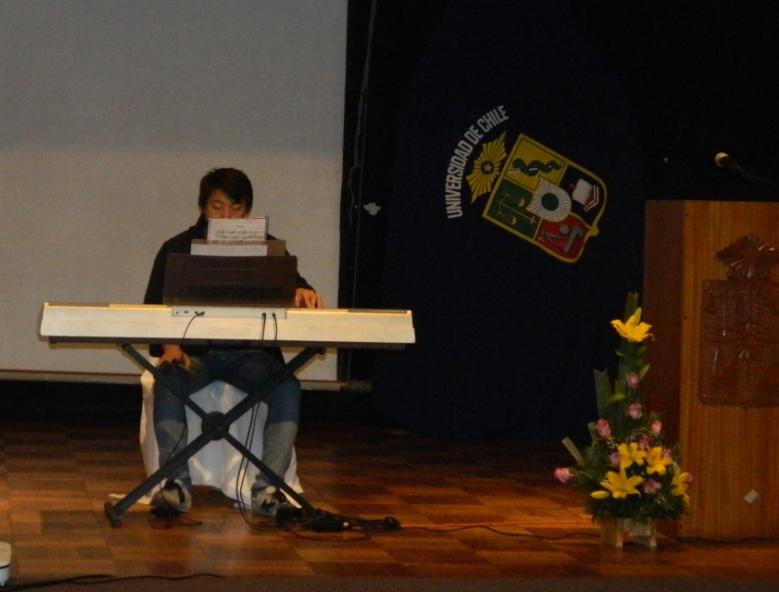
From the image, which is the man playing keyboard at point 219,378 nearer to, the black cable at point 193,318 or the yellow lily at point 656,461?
the black cable at point 193,318

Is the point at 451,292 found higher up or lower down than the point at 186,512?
higher up

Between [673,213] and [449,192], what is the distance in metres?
2.26

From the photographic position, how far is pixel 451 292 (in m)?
6.16

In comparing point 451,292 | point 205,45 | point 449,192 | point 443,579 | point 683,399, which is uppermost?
point 205,45

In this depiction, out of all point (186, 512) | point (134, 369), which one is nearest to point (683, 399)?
point (186, 512)

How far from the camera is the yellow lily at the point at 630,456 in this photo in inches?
150

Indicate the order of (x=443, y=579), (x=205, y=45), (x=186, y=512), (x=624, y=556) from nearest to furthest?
(x=443, y=579) → (x=624, y=556) → (x=186, y=512) → (x=205, y=45)

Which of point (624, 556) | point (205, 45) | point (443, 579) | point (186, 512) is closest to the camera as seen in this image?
point (443, 579)

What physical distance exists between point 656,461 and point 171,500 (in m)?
1.41

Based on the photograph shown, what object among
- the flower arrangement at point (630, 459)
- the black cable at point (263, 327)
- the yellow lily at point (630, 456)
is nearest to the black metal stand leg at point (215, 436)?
the black cable at point (263, 327)

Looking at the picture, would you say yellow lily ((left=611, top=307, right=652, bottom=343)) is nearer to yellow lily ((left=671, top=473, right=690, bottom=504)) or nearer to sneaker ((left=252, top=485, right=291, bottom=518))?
yellow lily ((left=671, top=473, right=690, bottom=504))

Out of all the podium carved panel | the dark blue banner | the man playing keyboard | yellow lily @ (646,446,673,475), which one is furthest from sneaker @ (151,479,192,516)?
the dark blue banner

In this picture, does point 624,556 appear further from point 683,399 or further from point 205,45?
point 205,45

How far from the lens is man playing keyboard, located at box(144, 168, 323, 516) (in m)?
4.22
